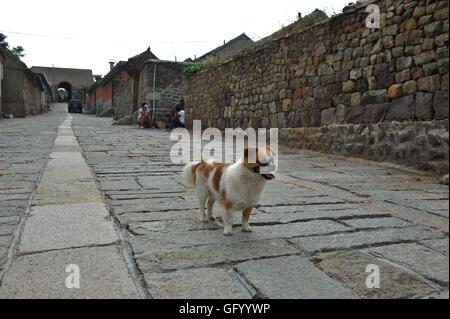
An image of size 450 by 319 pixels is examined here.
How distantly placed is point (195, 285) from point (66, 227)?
127cm

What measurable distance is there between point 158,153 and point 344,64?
3785mm

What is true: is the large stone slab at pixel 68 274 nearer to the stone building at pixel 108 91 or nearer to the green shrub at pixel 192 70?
the green shrub at pixel 192 70

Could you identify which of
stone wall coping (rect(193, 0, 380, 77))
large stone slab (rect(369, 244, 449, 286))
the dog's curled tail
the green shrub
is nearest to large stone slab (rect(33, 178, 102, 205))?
the dog's curled tail

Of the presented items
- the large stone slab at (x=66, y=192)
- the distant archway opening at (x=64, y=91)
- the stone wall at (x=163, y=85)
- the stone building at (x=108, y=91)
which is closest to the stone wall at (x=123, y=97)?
the stone building at (x=108, y=91)

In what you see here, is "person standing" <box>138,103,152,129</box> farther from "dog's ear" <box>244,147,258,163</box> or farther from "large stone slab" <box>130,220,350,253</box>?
"dog's ear" <box>244,147,258,163</box>

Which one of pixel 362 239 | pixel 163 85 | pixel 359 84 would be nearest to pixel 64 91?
pixel 163 85

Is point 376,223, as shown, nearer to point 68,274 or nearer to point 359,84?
point 68,274

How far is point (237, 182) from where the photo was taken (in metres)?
2.62

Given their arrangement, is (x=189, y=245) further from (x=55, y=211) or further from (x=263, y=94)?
(x=263, y=94)

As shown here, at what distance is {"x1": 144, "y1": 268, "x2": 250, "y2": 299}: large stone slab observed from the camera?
181cm

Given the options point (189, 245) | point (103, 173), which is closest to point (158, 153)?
point (103, 173)

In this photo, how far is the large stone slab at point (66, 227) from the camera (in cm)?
245

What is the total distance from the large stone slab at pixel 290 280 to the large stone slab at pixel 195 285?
0.10 meters

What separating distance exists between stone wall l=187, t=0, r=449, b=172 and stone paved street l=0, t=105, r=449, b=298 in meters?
1.20
